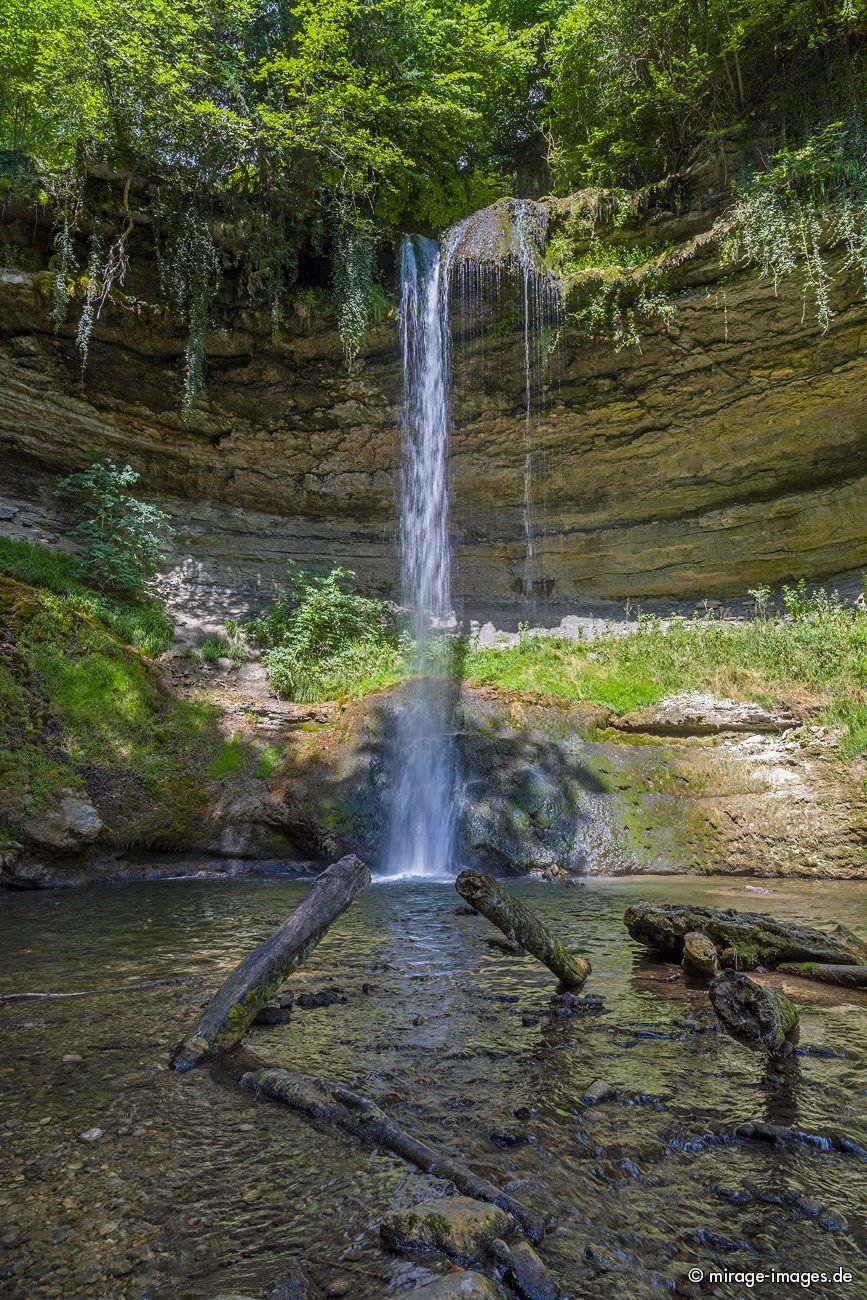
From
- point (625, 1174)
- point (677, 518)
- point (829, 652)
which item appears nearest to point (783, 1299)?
point (625, 1174)

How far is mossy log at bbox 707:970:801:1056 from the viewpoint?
2592 millimetres

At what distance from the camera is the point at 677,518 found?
1455cm

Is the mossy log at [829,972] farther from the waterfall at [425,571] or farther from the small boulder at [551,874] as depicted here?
the waterfall at [425,571]

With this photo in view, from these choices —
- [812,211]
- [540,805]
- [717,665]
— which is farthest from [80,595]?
[812,211]

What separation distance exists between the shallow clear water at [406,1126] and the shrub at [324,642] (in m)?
8.17

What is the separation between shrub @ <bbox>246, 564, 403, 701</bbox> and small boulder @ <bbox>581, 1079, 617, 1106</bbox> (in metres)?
9.26

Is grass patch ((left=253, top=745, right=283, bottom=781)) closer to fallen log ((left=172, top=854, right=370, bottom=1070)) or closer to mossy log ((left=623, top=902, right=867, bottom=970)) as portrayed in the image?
mossy log ((left=623, top=902, right=867, bottom=970))

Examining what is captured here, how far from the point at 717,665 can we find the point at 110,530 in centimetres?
1094

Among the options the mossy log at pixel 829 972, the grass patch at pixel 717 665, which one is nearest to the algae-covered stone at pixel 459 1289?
the mossy log at pixel 829 972

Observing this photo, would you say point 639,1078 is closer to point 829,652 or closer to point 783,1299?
point 783,1299

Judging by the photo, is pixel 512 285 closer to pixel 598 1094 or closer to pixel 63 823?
pixel 63 823

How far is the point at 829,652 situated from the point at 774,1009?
8.87m

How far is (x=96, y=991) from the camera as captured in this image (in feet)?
11.0

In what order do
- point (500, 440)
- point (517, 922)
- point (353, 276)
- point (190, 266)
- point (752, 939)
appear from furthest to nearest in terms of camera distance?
point (500, 440), point (353, 276), point (190, 266), point (752, 939), point (517, 922)
